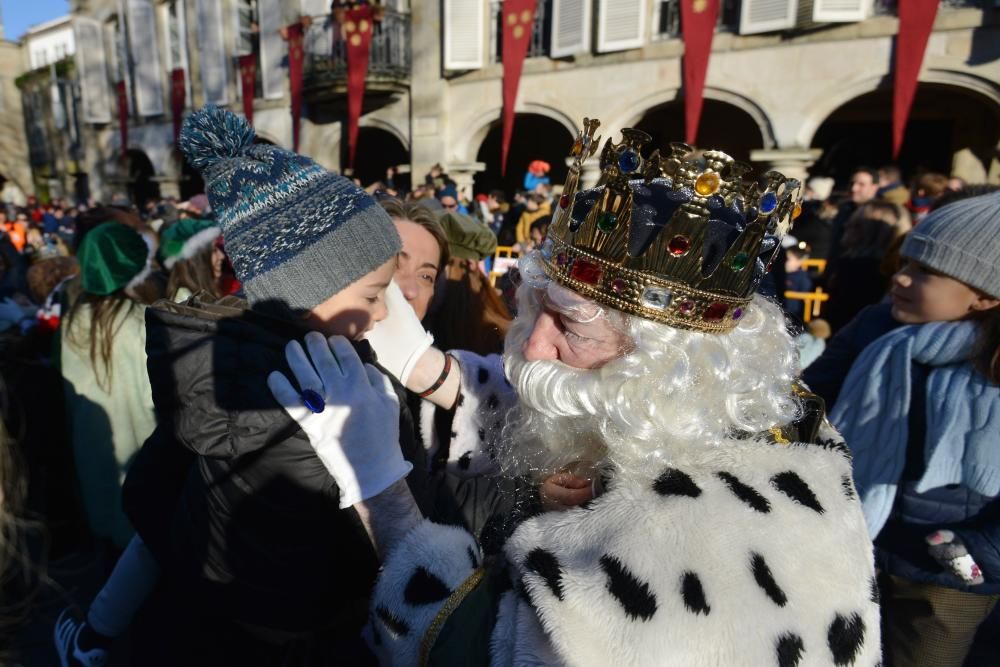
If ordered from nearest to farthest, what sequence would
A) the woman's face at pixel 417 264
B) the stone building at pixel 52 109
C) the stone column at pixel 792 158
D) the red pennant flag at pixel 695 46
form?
the woman's face at pixel 417 264, the red pennant flag at pixel 695 46, the stone column at pixel 792 158, the stone building at pixel 52 109

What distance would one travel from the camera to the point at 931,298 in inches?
68.0

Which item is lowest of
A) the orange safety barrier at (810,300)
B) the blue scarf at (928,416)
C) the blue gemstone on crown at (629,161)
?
the orange safety barrier at (810,300)

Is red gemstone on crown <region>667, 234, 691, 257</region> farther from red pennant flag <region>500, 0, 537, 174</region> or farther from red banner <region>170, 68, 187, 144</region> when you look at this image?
red banner <region>170, 68, 187, 144</region>

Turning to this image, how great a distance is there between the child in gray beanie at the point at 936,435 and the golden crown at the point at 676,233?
0.96m

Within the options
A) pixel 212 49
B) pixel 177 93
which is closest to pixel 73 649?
pixel 212 49

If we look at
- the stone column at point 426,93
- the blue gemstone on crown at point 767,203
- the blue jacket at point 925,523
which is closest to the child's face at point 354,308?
the blue gemstone on crown at point 767,203

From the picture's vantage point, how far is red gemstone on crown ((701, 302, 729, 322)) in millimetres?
1074

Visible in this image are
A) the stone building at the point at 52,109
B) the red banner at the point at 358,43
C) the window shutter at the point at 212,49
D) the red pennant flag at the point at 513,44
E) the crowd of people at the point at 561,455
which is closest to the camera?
the crowd of people at the point at 561,455

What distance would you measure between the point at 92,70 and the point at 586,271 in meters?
23.3

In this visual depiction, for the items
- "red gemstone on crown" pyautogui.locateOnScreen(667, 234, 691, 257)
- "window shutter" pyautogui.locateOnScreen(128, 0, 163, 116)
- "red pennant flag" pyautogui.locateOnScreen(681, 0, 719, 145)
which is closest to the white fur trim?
"red gemstone on crown" pyautogui.locateOnScreen(667, 234, 691, 257)

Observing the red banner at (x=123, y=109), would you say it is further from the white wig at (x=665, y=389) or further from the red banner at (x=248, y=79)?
the white wig at (x=665, y=389)

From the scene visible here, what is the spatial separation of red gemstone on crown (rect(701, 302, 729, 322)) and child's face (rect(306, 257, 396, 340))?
0.71m

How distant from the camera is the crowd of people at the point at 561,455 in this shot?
85 centimetres

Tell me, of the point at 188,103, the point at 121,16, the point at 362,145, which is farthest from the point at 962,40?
the point at 121,16
